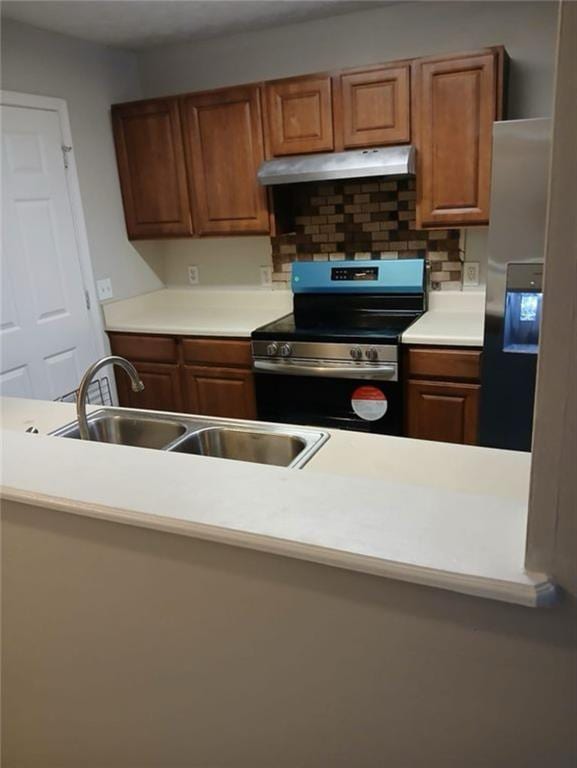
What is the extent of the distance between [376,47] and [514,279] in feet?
5.00

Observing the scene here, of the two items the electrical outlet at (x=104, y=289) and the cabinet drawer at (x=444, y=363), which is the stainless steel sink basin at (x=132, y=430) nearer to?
the cabinet drawer at (x=444, y=363)

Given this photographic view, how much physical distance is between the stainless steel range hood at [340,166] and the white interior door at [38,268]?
1087mm

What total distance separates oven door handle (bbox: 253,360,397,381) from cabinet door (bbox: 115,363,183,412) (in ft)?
1.89

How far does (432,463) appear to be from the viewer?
135 cm

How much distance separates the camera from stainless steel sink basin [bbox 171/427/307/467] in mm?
1611

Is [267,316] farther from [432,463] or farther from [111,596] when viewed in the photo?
[111,596]

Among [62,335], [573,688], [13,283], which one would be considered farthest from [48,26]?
[573,688]

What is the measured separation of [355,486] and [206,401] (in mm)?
2417

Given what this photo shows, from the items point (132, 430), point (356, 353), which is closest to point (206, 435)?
point (132, 430)

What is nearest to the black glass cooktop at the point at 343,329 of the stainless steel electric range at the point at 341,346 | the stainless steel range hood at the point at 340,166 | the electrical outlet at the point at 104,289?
the stainless steel electric range at the point at 341,346

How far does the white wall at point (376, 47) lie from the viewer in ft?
8.93

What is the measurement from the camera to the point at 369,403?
2844 millimetres

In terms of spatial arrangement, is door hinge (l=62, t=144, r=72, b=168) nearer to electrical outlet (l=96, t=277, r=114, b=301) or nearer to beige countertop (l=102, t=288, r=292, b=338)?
electrical outlet (l=96, t=277, r=114, b=301)

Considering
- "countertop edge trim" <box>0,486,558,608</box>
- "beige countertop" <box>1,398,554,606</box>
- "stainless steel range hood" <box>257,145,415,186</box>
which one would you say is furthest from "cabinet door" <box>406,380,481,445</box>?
"countertop edge trim" <box>0,486,558,608</box>
